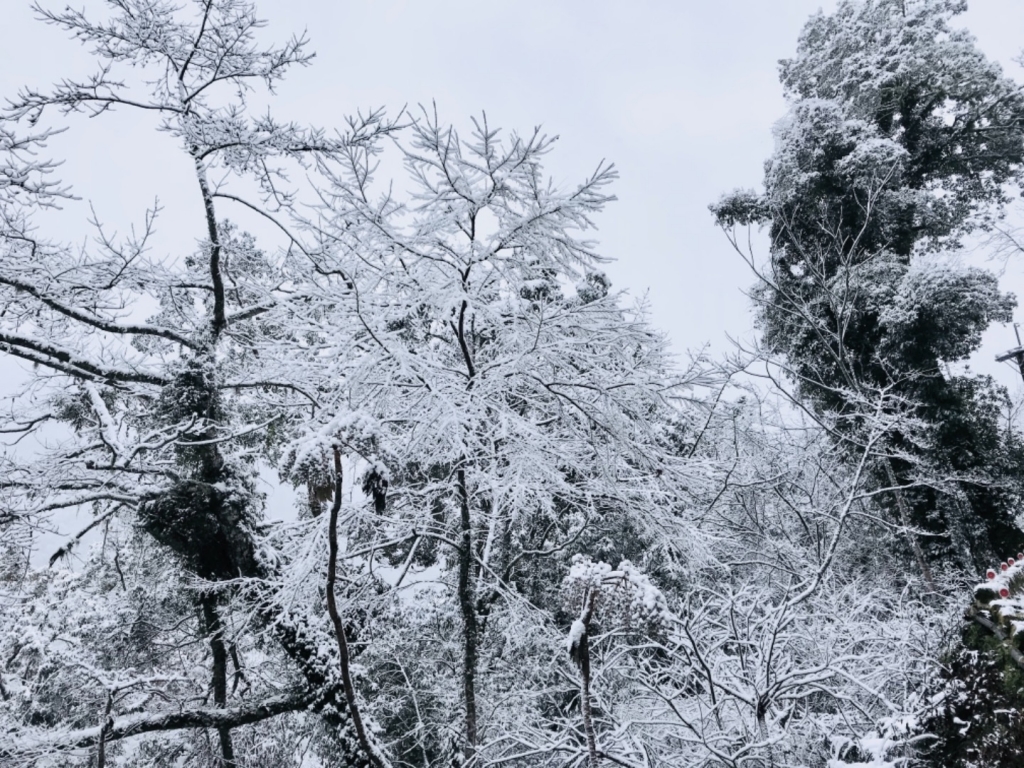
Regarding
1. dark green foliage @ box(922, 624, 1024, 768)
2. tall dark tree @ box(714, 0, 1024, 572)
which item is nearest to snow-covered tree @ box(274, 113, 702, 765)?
dark green foliage @ box(922, 624, 1024, 768)

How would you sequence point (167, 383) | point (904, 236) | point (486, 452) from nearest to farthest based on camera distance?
point (486, 452), point (167, 383), point (904, 236)

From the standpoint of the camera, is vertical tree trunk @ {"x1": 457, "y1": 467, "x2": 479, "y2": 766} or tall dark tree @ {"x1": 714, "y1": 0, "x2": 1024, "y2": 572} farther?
tall dark tree @ {"x1": 714, "y1": 0, "x2": 1024, "y2": 572}

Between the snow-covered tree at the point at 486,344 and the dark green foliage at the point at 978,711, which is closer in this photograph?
the dark green foliage at the point at 978,711

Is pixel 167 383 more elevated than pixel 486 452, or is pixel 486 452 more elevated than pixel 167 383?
pixel 167 383

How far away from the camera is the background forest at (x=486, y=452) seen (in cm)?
350

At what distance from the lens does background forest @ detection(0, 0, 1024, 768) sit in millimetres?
3496

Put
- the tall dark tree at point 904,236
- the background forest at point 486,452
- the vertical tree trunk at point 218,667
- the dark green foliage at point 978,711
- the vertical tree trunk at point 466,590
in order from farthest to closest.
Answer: the tall dark tree at point 904,236
the vertical tree trunk at point 218,667
the vertical tree trunk at point 466,590
the background forest at point 486,452
the dark green foliage at point 978,711

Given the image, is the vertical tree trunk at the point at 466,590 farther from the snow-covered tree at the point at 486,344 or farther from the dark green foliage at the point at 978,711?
the dark green foliage at the point at 978,711

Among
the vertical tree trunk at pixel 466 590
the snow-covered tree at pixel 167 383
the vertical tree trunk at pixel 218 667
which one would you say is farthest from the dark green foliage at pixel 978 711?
the vertical tree trunk at pixel 218 667

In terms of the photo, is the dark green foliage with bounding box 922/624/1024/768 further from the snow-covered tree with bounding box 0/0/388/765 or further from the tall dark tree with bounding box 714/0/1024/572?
the tall dark tree with bounding box 714/0/1024/572

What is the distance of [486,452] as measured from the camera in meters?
4.27

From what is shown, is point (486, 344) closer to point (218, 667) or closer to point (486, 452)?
point (486, 452)

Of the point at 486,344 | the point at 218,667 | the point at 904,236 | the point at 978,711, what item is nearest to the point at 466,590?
the point at 486,344

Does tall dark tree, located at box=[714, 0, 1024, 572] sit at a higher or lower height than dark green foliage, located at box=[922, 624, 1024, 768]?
higher
